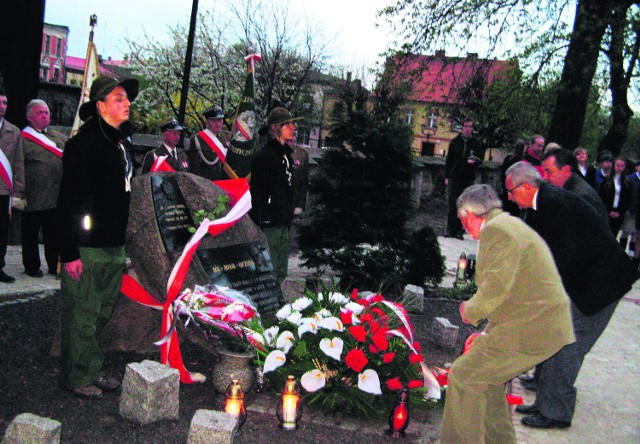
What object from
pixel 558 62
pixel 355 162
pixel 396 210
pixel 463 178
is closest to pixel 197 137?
pixel 355 162

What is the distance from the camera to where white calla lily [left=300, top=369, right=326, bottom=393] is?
14.1ft

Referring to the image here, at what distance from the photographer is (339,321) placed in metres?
4.64

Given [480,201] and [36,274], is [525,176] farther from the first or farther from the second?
[36,274]

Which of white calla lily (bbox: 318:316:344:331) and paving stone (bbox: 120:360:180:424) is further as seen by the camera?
white calla lily (bbox: 318:316:344:331)

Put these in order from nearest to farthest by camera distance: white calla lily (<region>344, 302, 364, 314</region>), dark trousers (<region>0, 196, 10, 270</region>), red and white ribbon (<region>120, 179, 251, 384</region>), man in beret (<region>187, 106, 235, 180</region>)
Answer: red and white ribbon (<region>120, 179, 251, 384</region>) → white calla lily (<region>344, 302, 364, 314</region>) → dark trousers (<region>0, 196, 10, 270</region>) → man in beret (<region>187, 106, 235, 180</region>)

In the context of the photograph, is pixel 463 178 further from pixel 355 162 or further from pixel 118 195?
pixel 118 195

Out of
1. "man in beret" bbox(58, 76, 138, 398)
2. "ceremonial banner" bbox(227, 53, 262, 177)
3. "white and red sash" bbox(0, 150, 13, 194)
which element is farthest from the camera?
"ceremonial banner" bbox(227, 53, 262, 177)

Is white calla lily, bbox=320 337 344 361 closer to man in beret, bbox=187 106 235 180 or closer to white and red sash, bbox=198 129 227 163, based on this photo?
man in beret, bbox=187 106 235 180

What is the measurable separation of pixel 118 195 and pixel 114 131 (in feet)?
1.46

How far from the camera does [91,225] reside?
429cm

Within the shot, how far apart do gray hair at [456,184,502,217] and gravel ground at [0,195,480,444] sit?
1629mm

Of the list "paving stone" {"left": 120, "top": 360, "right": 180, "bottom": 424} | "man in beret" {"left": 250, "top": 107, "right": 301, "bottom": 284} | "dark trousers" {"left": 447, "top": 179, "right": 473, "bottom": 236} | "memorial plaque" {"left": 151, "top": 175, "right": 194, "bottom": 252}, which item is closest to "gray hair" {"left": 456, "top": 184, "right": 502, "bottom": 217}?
"paving stone" {"left": 120, "top": 360, "right": 180, "bottom": 424}

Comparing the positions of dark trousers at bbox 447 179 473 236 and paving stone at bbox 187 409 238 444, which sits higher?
dark trousers at bbox 447 179 473 236

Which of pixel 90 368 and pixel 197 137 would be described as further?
pixel 197 137
